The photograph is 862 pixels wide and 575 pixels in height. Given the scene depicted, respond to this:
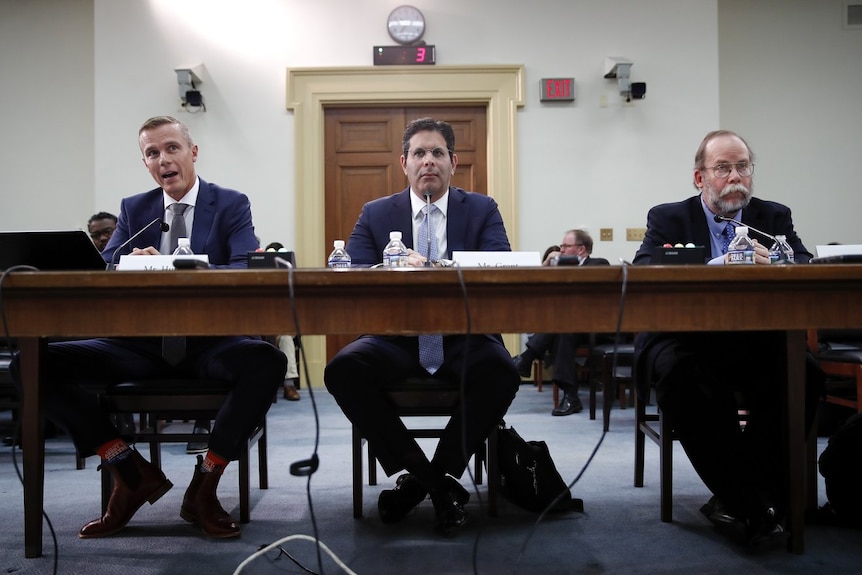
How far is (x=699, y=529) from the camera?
1.69 metres

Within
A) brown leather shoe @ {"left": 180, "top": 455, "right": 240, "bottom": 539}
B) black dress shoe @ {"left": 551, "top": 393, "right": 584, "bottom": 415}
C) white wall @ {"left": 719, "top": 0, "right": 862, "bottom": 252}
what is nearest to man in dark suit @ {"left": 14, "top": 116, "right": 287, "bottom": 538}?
brown leather shoe @ {"left": 180, "top": 455, "right": 240, "bottom": 539}

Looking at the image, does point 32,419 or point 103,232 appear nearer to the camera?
point 32,419

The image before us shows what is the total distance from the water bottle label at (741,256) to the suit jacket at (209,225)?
1.32 metres

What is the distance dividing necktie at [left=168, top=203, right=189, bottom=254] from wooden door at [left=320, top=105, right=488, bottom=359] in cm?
278

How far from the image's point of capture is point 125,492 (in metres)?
1.65

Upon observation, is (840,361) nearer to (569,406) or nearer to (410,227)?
(569,406)

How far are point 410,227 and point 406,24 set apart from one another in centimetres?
304

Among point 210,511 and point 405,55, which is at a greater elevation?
point 405,55

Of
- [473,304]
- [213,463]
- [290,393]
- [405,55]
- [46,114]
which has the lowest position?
[290,393]

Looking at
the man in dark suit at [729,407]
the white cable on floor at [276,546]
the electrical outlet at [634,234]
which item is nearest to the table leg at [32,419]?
the white cable on floor at [276,546]

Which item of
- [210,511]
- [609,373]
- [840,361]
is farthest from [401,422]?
[840,361]

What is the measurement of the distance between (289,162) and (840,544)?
3999mm

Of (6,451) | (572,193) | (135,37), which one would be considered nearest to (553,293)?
(6,451)

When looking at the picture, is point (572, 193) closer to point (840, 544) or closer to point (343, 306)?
point (840, 544)
